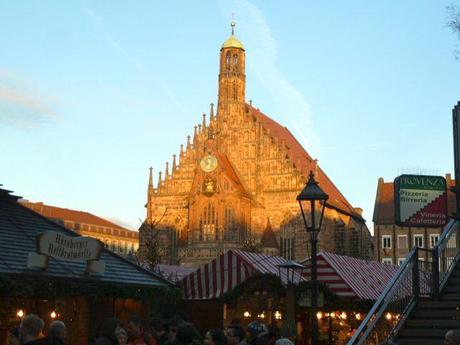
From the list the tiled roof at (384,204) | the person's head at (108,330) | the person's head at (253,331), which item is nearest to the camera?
the person's head at (108,330)

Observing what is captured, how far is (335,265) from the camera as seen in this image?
67.3 ft

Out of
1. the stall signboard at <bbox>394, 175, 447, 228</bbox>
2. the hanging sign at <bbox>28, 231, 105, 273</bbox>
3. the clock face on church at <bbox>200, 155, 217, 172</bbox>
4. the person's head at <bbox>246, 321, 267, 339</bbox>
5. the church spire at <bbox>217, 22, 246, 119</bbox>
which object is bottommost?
the person's head at <bbox>246, 321, 267, 339</bbox>

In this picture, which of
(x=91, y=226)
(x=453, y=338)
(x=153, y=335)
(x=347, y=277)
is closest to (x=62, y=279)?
(x=153, y=335)

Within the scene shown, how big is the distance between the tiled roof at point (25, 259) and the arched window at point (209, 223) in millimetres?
40990

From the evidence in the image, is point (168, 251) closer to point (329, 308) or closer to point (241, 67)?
point (241, 67)

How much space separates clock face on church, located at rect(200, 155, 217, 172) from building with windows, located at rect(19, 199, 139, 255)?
34.1 m

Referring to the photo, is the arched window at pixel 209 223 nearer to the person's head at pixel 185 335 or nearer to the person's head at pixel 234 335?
the person's head at pixel 234 335

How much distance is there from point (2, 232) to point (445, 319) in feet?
30.7

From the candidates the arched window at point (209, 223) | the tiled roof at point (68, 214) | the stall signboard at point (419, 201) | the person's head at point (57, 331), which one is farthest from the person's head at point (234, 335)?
the tiled roof at point (68, 214)

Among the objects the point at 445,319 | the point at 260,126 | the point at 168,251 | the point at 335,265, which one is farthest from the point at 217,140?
the point at 445,319

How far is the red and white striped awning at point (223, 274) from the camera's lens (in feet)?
62.3

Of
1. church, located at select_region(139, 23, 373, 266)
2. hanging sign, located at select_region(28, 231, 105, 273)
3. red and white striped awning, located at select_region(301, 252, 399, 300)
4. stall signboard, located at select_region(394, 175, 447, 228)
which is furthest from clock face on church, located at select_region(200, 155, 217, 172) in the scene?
stall signboard, located at select_region(394, 175, 447, 228)

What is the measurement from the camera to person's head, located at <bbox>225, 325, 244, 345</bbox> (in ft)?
30.7

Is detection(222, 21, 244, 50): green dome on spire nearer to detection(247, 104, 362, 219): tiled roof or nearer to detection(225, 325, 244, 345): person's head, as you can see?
detection(247, 104, 362, 219): tiled roof
